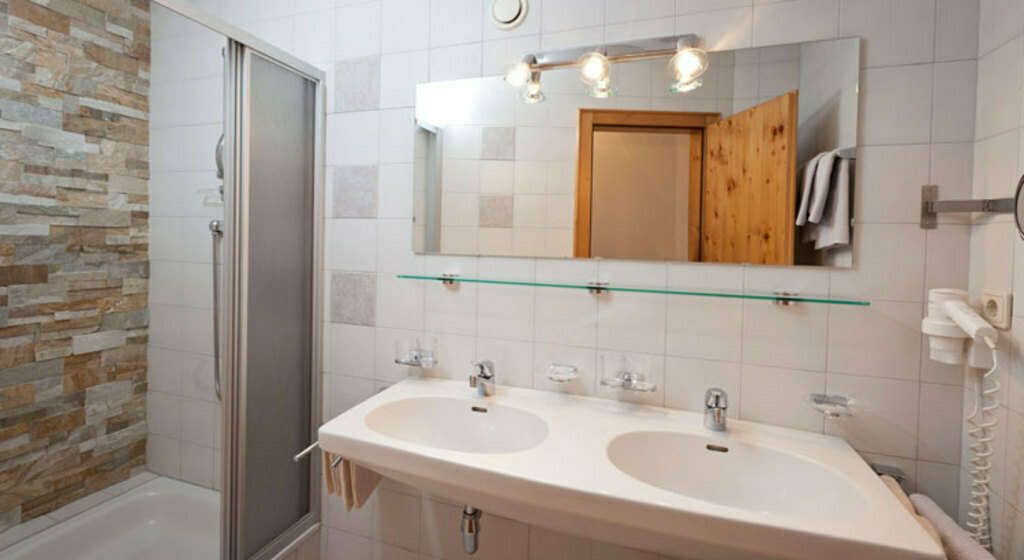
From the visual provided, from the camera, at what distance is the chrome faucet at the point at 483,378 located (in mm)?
1323

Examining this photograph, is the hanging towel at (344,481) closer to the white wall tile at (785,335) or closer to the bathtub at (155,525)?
the bathtub at (155,525)

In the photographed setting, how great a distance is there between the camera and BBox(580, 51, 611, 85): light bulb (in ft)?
4.01

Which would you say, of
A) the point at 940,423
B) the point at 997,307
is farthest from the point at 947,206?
the point at 940,423

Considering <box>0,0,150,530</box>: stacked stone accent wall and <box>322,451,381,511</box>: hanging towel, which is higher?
<box>0,0,150,530</box>: stacked stone accent wall

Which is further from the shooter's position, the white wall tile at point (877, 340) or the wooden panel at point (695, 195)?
the wooden panel at point (695, 195)

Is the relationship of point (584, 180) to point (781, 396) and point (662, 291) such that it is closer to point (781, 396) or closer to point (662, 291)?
point (662, 291)

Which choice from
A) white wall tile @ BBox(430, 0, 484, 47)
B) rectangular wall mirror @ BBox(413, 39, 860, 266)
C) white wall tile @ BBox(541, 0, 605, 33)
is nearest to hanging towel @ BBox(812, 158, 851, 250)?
rectangular wall mirror @ BBox(413, 39, 860, 266)

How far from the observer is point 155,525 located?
1.36 m

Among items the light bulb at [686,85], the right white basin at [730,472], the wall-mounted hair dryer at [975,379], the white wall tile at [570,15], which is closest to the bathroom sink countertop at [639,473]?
the right white basin at [730,472]

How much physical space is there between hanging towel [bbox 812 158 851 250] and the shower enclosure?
1.61 meters

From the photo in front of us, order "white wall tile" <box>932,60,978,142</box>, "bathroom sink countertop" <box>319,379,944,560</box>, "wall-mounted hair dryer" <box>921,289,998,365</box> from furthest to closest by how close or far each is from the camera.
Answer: "white wall tile" <box>932,60,978,142</box>, "wall-mounted hair dryer" <box>921,289,998,365</box>, "bathroom sink countertop" <box>319,379,944,560</box>

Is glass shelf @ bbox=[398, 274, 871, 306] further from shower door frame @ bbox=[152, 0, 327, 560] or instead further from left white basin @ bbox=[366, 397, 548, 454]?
shower door frame @ bbox=[152, 0, 327, 560]

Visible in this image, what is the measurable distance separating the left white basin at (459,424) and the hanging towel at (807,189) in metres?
0.88

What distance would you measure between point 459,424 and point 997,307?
131cm
